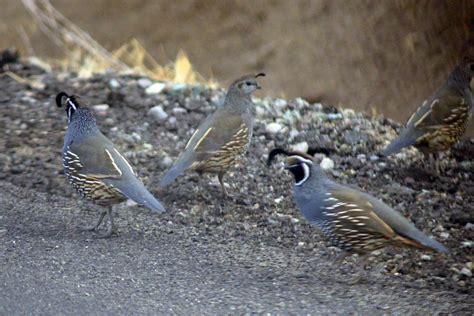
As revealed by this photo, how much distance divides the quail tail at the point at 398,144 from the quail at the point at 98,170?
2090 millimetres

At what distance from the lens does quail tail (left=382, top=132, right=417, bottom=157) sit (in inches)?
297

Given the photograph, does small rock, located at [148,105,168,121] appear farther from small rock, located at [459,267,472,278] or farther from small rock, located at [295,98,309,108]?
small rock, located at [459,267,472,278]

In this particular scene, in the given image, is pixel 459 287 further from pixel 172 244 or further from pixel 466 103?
pixel 466 103

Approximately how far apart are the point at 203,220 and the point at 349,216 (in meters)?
1.34

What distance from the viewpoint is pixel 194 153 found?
6914 mm

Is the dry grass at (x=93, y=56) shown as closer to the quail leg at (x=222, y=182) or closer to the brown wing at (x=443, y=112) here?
the quail leg at (x=222, y=182)


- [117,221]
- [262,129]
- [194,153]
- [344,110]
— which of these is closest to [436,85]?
[344,110]

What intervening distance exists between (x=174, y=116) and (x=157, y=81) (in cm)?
67

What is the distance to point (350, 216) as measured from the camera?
18.9 feet

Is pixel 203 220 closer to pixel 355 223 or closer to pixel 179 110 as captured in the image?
pixel 355 223

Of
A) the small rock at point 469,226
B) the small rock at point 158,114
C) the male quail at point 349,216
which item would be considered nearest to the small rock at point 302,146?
the small rock at point 158,114

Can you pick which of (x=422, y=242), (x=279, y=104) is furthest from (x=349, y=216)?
(x=279, y=104)

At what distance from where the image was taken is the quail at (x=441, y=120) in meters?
7.64

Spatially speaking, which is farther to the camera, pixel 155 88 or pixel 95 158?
pixel 155 88
